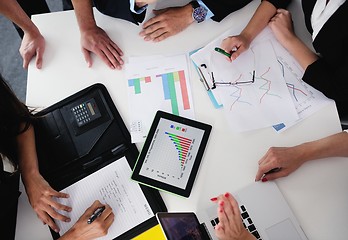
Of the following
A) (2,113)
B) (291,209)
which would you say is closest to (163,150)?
(291,209)

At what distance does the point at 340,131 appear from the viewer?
1079mm

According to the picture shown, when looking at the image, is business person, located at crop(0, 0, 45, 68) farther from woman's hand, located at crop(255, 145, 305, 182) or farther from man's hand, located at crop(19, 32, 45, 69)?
woman's hand, located at crop(255, 145, 305, 182)

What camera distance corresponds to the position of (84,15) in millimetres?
1270

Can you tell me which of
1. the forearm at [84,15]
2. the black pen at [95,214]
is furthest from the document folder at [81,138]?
the forearm at [84,15]

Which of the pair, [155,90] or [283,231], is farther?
[155,90]

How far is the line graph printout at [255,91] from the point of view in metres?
1.11

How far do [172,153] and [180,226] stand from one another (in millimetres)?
269

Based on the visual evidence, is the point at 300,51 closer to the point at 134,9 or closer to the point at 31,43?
the point at 134,9

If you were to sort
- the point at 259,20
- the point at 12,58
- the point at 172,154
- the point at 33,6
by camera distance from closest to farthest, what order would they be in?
the point at 172,154, the point at 259,20, the point at 33,6, the point at 12,58

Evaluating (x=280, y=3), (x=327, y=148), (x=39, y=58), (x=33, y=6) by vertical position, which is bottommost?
(x=327, y=148)

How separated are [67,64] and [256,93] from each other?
0.62 meters

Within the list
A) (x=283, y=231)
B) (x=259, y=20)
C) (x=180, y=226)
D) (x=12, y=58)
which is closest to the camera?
(x=180, y=226)

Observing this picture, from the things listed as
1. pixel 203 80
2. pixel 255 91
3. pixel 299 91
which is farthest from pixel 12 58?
pixel 299 91

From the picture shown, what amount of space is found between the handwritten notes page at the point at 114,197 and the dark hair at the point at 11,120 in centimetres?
23
